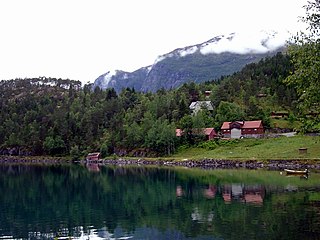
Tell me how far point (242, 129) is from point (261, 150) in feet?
93.4

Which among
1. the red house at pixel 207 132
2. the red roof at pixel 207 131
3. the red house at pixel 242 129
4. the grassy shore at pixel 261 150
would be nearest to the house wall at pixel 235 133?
the red house at pixel 242 129

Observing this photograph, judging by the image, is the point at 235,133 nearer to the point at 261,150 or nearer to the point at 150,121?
the point at 261,150

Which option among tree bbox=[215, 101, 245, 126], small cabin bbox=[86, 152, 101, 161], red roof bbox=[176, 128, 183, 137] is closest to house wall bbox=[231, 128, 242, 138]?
tree bbox=[215, 101, 245, 126]

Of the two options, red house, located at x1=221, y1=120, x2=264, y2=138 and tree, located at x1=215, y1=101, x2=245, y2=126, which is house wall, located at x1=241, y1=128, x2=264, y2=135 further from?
tree, located at x1=215, y1=101, x2=245, y2=126

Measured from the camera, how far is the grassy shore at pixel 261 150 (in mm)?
118000

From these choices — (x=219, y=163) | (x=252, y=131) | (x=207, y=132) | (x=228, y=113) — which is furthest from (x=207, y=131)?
(x=219, y=163)

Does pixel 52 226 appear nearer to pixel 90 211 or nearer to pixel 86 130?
pixel 90 211

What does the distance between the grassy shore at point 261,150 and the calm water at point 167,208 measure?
26.1m

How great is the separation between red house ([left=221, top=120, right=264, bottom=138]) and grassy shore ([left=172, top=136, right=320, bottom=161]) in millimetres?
10337

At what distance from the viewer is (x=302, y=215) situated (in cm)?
4719

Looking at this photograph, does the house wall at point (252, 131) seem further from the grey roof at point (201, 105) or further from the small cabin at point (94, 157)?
the small cabin at point (94, 157)

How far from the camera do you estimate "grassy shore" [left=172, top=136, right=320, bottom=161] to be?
118 meters

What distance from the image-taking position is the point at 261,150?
422 ft

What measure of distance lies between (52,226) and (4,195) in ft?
106
